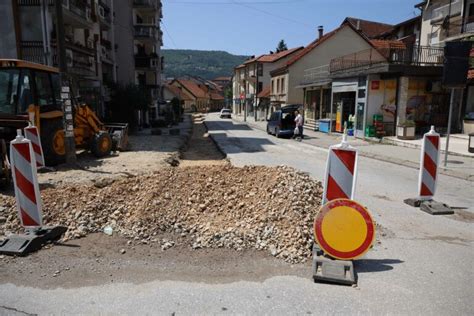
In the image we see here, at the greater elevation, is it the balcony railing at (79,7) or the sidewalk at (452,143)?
the balcony railing at (79,7)

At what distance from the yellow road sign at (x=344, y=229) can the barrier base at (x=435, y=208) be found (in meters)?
3.09

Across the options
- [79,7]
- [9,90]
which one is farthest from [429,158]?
[79,7]

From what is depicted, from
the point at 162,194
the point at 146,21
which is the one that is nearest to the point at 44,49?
the point at 162,194

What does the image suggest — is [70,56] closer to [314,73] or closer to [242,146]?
[242,146]

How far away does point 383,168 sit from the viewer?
1225 centimetres

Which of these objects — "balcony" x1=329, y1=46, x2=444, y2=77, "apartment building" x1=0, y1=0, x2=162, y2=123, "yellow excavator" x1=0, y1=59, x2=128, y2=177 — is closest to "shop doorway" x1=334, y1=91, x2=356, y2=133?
"balcony" x1=329, y1=46, x2=444, y2=77

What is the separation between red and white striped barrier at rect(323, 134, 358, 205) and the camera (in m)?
4.49

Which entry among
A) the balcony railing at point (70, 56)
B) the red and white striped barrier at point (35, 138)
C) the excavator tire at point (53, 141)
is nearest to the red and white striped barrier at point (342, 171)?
the red and white striped barrier at point (35, 138)

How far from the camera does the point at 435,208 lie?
6582mm

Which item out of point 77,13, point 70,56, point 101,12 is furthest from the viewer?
point 101,12

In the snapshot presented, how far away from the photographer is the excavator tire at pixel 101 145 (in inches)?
523

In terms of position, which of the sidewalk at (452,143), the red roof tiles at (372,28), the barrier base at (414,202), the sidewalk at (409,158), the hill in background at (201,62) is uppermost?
the hill in background at (201,62)

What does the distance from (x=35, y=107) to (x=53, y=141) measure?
54.8 inches

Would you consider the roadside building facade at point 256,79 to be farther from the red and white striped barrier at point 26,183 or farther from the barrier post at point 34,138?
the red and white striped barrier at point 26,183
